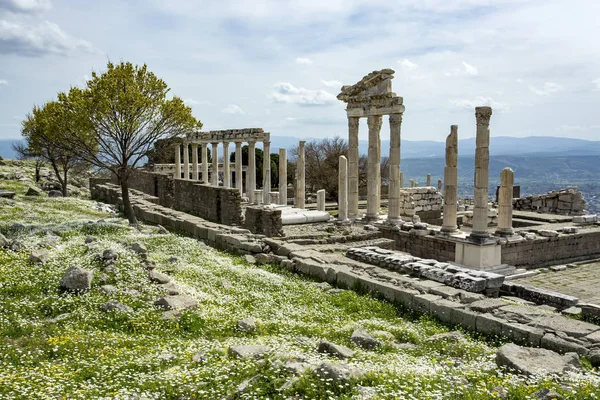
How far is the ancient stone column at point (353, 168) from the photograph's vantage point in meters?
27.6

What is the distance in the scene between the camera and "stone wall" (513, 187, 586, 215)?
125ft

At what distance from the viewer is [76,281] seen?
10.7m

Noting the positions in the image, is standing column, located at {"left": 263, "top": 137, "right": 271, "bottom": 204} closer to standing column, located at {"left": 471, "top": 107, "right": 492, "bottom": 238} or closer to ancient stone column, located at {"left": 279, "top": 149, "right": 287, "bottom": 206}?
ancient stone column, located at {"left": 279, "top": 149, "right": 287, "bottom": 206}

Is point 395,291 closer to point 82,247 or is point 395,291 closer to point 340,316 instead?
point 340,316

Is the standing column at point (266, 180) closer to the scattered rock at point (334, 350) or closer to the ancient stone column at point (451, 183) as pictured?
the ancient stone column at point (451, 183)

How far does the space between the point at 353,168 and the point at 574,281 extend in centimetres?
1179

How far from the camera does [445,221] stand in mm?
23312

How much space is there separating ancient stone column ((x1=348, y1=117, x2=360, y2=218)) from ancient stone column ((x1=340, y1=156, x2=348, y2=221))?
24 centimetres

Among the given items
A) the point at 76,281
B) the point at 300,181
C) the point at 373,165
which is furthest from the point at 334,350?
the point at 300,181

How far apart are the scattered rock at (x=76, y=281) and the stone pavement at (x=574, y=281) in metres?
14.8

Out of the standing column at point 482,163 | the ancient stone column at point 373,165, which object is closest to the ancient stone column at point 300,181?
the ancient stone column at point 373,165

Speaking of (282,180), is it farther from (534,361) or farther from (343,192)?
(534,361)

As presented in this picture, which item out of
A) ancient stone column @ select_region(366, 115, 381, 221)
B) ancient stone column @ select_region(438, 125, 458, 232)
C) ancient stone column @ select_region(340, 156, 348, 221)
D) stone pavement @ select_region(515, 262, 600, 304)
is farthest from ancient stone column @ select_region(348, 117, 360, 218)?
stone pavement @ select_region(515, 262, 600, 304)

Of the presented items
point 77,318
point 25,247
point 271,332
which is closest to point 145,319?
point 77,318
